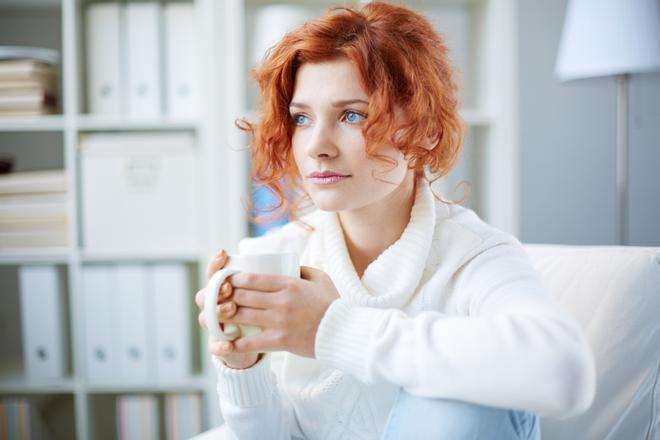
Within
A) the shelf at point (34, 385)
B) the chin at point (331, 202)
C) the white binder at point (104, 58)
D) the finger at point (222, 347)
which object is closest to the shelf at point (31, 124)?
the white binder at point (104, 58)

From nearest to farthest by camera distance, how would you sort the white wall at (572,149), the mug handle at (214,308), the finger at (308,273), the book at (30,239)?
the mug handle at (214,308)
the finger at (308,273)
the book at (30,239)
the white wall at (572,149)

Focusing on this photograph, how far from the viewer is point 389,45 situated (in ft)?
3.17

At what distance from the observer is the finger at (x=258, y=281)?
2.46 feet

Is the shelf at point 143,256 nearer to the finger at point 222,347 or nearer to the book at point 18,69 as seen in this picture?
the book at point 18,69

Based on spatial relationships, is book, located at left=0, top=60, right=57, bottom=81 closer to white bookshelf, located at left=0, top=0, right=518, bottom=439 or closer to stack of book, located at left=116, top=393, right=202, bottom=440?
white bookshelf, located at left=0, top=0, right=518, bottom=439

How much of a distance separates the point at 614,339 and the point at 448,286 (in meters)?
0.28

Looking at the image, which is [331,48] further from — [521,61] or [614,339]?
[521,61]

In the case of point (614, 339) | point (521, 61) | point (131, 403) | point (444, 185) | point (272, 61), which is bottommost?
point (131, 403)

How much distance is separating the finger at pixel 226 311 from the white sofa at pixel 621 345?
0.60 metres

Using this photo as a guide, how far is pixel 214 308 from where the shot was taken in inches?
28.6

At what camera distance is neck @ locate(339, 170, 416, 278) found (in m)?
1.07

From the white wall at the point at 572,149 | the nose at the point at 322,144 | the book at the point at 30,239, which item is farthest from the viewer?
the white wall at the point at 572,149

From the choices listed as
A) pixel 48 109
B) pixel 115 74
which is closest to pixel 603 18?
pixel 115 74

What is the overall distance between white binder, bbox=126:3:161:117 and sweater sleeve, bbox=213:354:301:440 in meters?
1.18
